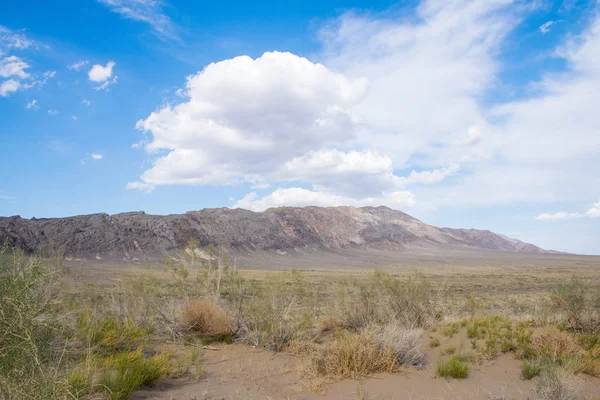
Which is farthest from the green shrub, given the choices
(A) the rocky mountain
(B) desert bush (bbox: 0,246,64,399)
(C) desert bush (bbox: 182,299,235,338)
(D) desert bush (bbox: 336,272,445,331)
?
(A) the rocky mountain

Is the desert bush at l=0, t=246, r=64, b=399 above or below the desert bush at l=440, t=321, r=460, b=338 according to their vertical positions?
above

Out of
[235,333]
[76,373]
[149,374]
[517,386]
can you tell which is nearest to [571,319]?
[517,386]

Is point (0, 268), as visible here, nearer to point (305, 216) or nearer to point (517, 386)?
point (517, 386)

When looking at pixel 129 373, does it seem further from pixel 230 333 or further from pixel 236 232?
pixel 236 232

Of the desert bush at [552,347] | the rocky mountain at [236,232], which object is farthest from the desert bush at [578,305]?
the rocky mountain at [236,232]

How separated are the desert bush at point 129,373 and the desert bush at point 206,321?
2887mm

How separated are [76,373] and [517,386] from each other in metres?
6.97

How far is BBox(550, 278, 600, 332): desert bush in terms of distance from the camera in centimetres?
1010

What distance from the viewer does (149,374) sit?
6.17 meters

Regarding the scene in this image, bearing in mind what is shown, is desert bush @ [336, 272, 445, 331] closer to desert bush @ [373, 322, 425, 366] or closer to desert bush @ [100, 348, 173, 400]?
desert bush @ [373, 322, 425, 366]

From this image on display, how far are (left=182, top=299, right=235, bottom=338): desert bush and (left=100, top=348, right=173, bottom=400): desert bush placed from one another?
289 centimetres

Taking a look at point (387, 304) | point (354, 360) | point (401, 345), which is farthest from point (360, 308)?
point (354, 360)

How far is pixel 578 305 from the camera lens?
34.0ft

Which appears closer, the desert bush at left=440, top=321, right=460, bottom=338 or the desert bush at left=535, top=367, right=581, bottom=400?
the desert bush at left=535, top=367, right=581, bottom=400
